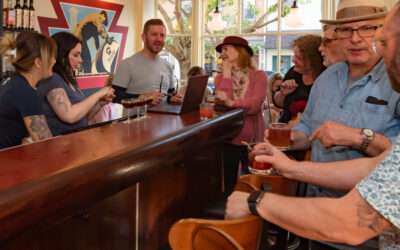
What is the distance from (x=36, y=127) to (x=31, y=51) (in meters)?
0.50

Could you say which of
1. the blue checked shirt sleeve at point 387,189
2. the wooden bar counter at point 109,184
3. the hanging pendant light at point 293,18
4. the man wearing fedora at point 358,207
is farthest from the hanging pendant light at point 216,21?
the blue checked shirt sleeve at point 387,189

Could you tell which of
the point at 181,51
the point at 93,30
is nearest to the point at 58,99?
Answer: the point at 93,30

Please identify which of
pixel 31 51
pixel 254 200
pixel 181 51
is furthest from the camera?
pixel 181 51

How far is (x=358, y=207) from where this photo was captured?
0.94 m

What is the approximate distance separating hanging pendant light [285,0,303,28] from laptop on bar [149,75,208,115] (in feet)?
10.6

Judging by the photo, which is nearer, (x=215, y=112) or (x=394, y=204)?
(x=394, y=204)

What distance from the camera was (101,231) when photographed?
1745 millimetres

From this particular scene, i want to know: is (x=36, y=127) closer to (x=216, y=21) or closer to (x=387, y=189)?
(x=387, y=189)

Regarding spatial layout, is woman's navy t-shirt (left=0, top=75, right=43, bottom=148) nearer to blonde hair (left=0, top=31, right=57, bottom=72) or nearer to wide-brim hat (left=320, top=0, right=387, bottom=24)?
blonde hair (left=0, top=31, right=57, bottom=72)

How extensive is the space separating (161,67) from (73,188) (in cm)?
278

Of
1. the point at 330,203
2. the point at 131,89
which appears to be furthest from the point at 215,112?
the point at 330,203

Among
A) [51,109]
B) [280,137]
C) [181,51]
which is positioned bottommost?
[280,137]

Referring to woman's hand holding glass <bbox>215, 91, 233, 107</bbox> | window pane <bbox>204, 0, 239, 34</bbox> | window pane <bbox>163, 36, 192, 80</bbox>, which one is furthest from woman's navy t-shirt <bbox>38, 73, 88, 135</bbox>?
window pane <bbox>163, 36, 192, 80</bbox>

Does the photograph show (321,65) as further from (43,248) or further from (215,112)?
(43,248)
